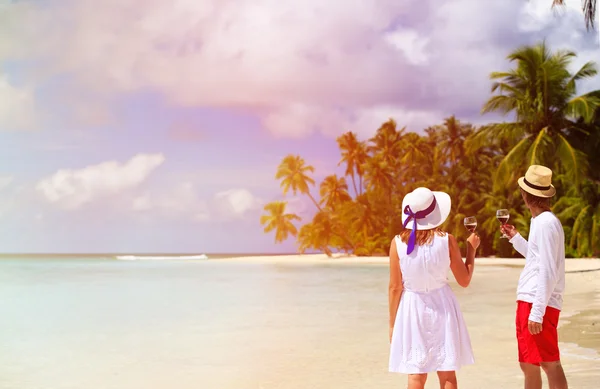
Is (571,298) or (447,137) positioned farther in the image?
(447,137)

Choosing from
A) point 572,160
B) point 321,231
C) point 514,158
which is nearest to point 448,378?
point 572,160

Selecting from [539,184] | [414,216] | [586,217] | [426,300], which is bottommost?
[426,300]

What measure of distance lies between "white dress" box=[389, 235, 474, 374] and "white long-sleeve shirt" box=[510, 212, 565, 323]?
1.20ft

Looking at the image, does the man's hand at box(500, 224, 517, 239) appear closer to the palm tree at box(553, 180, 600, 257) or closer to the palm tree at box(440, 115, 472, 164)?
the palm tree at box(553, 180, 600, 257)

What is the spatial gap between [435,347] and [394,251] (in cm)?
49

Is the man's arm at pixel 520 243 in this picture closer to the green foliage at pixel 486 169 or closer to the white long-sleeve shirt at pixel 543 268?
the white long-sleeve shirt at pixel 543 268

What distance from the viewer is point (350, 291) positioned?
17.0 metres

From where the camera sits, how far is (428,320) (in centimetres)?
340

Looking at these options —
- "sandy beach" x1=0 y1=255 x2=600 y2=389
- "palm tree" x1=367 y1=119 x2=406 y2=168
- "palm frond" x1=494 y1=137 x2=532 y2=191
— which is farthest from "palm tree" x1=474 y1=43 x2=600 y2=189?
"palm tree" x1=367 y1=119 x2=406 y2=168

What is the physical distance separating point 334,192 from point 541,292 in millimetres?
46048

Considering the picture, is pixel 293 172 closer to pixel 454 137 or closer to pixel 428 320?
pixel 454 137

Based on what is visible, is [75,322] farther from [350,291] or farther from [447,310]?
[447,310]

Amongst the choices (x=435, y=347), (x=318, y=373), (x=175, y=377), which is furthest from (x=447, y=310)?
(x=175, y=377)

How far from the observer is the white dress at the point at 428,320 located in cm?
337
